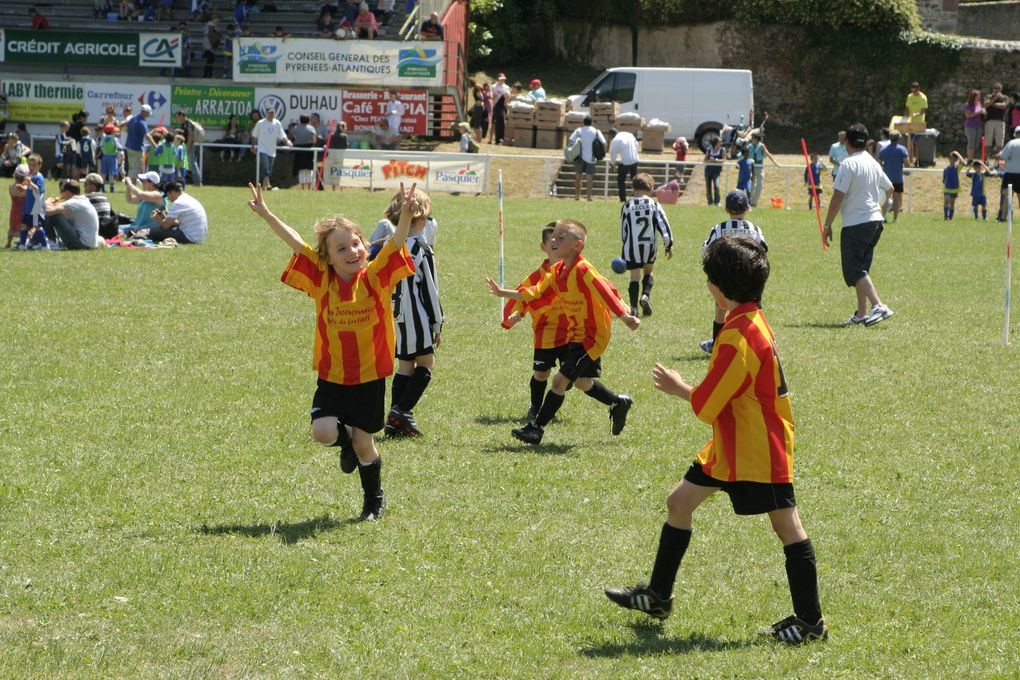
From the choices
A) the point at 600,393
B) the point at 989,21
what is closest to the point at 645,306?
the point at 600,393

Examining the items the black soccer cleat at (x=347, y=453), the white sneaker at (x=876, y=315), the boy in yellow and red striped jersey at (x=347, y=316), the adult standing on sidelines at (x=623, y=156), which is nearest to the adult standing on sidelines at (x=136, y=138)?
the adult standing on sidelines at (x=623, y=156)

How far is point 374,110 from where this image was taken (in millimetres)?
35219

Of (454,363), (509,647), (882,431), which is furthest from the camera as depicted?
(454,363)

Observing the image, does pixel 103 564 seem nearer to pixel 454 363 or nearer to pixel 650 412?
pixel 650 412

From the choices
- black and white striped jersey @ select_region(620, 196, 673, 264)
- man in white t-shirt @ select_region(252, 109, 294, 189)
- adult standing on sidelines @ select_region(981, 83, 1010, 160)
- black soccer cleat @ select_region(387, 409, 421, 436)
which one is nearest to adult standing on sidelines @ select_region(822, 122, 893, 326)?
black and white striped jersey @ select_region(620, 196, 673, 264)

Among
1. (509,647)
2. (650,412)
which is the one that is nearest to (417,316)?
(650,412)

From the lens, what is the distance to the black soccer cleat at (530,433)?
895 cm

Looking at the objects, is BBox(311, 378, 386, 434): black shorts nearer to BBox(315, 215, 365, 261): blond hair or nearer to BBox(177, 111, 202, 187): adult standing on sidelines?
BBox(315, 215, 365, 261): blond hair

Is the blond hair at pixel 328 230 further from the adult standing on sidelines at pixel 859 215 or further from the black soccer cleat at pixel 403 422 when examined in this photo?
the adult standing on sidelines at pixel 859 215

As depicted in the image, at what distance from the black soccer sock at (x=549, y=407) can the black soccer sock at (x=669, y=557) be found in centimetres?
333

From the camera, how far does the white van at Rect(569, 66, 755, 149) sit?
122 feet

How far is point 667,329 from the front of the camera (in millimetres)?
14180

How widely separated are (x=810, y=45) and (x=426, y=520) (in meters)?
39.0

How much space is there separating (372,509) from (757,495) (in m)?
2.52
